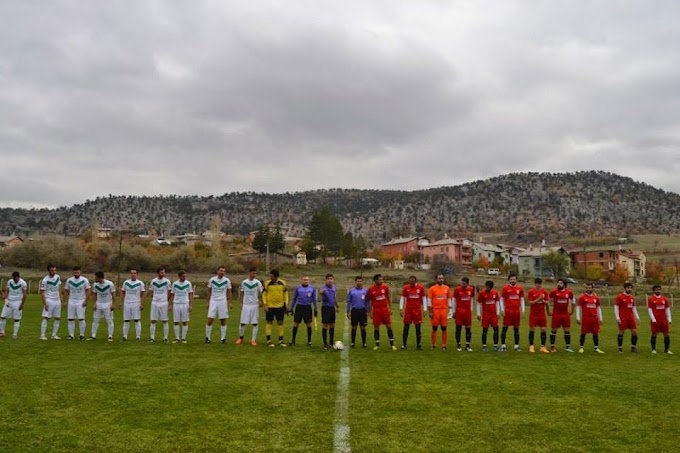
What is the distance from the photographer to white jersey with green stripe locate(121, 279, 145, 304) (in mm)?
14945

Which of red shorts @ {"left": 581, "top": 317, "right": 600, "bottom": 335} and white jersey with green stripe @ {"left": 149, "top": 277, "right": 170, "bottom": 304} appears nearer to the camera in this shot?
red shorts @ {"left": 581, "top": 317, "right": 600, "bottom": 335}

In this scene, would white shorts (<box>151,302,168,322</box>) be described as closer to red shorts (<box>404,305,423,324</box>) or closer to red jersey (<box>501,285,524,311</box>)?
red shorts (<box>404,305,423,324</box>)

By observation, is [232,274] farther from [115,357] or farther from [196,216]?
[196,216]

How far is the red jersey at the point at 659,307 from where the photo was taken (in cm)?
1426

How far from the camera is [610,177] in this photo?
579ft

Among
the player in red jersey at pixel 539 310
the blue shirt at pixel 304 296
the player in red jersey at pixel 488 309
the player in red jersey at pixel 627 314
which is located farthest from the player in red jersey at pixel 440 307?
the player in red jersey at pixel 627 314

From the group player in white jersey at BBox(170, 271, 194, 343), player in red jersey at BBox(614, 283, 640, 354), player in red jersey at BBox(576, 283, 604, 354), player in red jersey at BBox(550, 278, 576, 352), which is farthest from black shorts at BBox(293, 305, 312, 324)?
player in red jersey at BBox(614, 283, 640, 354)

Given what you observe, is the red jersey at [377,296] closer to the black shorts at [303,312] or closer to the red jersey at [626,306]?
the black shorts at [303,312]

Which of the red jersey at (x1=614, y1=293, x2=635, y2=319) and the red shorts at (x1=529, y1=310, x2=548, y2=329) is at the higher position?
the red jersey at (x1=614, y1=293, x2=635, y2=319)

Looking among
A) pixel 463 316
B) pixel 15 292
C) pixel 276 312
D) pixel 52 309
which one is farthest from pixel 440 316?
pixel 15 292

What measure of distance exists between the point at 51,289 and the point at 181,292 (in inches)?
149

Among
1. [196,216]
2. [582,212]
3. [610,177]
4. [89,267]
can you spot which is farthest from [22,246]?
[610,177]

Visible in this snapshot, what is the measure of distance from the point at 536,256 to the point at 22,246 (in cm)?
8818

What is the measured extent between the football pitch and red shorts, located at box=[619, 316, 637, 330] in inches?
39.1
